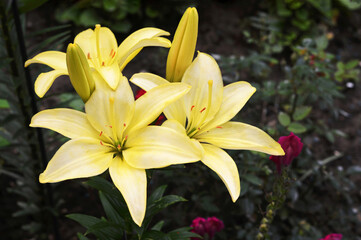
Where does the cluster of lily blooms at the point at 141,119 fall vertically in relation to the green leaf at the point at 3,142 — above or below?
above

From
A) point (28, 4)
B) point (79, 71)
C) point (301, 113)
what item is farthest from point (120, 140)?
point (301, 113)

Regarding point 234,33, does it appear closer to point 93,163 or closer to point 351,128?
point 351,128

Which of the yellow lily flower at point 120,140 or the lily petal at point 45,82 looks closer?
the yellow lily flower at point 120,140

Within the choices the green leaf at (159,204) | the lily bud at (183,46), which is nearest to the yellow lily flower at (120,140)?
the lily bud at (183,46)

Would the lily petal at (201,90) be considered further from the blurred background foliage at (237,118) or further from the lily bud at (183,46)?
the blurred background foliage at (237,118)

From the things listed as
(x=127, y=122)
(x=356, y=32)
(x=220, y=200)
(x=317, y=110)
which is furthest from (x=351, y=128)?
(x=127, y=122)

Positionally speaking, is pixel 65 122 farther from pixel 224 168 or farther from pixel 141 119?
pixel 224 168

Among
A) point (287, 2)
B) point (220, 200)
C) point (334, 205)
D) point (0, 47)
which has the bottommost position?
point (334, 205)
